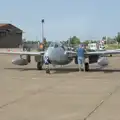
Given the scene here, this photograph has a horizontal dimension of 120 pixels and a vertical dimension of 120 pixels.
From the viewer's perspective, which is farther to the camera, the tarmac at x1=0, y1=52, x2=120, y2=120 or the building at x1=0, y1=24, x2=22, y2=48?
the building at x1=0, y1=24, x2=22, y2=48

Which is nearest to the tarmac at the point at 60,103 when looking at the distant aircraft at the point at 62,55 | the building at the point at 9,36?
the distant aircraft at the point at 62,55

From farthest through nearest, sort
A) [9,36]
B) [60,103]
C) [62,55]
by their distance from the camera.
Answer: [9,36]
[62,55]
[60,103]

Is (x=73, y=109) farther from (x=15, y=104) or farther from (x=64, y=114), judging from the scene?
(x=15, y=104)

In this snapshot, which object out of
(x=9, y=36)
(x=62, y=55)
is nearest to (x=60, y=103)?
(x=62, y=55)

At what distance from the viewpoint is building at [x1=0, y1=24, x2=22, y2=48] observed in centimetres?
11806

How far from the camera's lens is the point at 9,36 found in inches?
4766

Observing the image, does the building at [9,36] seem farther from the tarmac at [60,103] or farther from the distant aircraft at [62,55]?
the tarmac at [60,103]

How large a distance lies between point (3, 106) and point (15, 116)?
1.37 meters

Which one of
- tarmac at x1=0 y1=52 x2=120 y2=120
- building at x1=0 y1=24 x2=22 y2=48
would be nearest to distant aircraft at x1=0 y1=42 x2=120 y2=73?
tarmac at x1=0 y1=52 x2=120 y2=120

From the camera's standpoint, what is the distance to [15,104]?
925 centimetres

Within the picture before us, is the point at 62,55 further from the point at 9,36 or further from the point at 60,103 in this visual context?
the point at 9,36

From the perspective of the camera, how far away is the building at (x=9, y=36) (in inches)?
4648

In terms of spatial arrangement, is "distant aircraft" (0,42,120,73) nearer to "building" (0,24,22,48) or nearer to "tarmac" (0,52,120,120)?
"tarmac" (0,52,120,120)

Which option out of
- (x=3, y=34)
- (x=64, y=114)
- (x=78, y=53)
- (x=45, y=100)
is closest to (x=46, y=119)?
(x=64, y=114)
